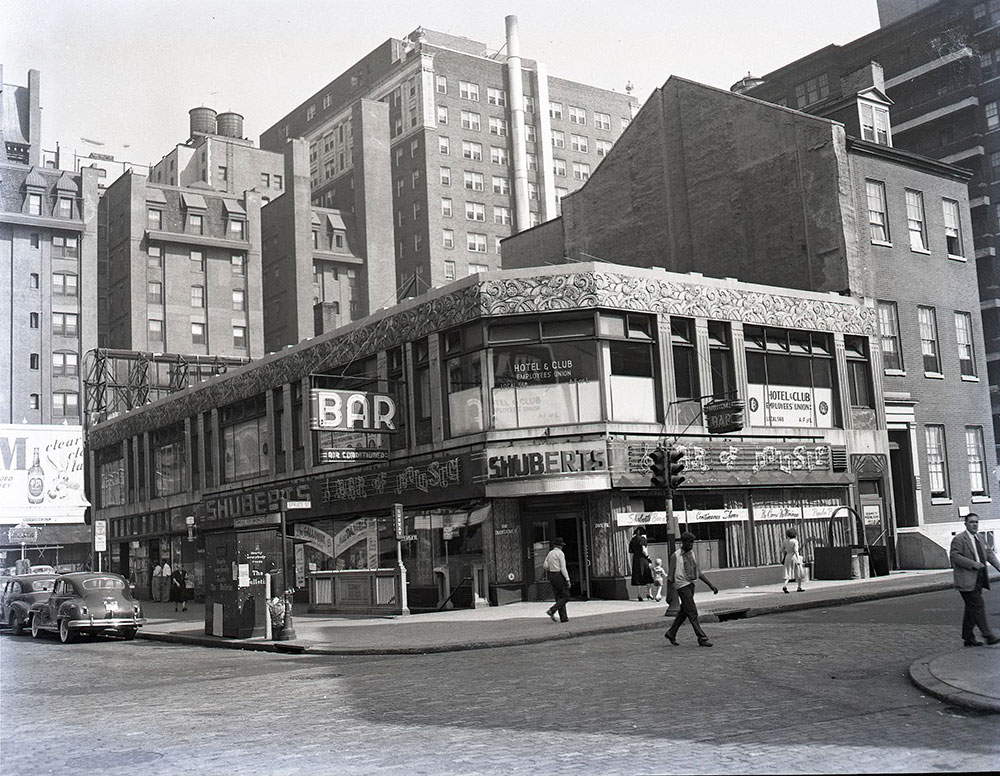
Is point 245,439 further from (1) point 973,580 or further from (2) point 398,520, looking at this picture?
(1) point 973,580

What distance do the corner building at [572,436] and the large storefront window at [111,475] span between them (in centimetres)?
1908

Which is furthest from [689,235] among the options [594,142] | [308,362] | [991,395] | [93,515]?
[594,142]

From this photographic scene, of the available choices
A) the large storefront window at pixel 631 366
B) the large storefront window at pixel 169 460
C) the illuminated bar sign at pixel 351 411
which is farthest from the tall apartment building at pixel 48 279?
the large storefront window at pixel 631 366

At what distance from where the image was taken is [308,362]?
36.7 metres

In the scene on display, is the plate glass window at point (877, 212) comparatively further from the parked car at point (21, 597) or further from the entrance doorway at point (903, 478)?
the parked car at point (21, 597)

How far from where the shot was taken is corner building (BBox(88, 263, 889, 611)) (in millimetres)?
28359

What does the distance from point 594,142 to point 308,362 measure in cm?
5676

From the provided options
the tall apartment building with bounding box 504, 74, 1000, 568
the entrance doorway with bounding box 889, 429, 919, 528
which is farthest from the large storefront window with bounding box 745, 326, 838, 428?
the entrance doorway with bounding box 889, 429, 919, 528

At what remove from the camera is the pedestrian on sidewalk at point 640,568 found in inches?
1089

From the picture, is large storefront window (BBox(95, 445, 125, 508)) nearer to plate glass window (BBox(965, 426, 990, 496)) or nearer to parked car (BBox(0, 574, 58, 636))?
parked car (BBox(0, 574, 58, 636))

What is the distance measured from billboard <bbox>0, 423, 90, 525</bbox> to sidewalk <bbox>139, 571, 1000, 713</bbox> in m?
17.7

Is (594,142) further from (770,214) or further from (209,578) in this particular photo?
(209,578)

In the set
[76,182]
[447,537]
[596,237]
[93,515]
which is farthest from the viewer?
[76,182]

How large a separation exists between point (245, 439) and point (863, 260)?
23.7 metres
